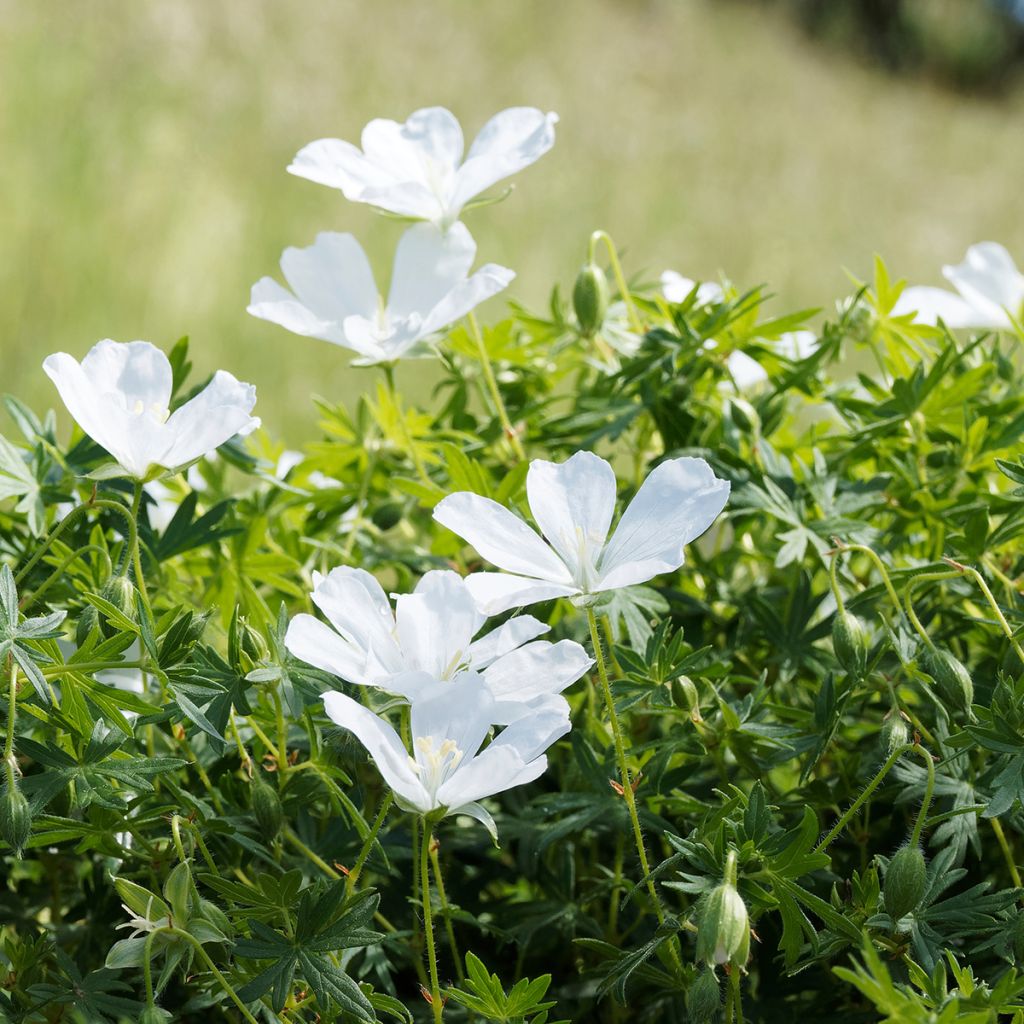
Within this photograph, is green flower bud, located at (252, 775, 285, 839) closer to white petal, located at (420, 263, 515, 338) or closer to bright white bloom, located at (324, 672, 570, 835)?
bright white bloom, located at (324, 672, 570, 835)

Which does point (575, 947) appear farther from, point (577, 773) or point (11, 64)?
point (11, 64)

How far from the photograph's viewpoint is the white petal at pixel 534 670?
71 centimetres

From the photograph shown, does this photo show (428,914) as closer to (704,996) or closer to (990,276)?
(704,996)

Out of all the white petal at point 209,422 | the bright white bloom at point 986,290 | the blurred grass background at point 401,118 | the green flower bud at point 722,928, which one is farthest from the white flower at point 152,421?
the blurred grass background at point 401,118

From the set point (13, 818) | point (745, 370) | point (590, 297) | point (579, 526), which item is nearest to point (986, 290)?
point (745, 370)

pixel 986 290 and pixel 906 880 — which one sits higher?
pixel 986 290

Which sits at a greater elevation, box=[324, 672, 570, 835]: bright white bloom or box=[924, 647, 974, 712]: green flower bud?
box=[924, 647, 974, 712]: green flower bud

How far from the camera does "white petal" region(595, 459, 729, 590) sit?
2.40ft

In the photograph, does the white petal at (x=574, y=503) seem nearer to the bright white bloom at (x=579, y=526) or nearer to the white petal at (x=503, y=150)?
the bright white bloom at (x=579, y=526)

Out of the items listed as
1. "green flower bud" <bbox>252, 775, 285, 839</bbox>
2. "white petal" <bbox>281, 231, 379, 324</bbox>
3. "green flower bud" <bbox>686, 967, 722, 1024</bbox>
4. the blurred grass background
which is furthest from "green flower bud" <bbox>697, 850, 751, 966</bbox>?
the blurred grass background

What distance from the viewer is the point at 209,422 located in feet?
2.50

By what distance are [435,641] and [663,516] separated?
153 mm

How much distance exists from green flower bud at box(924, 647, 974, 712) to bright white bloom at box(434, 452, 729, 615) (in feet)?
0.61

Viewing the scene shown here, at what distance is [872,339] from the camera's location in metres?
1.17
